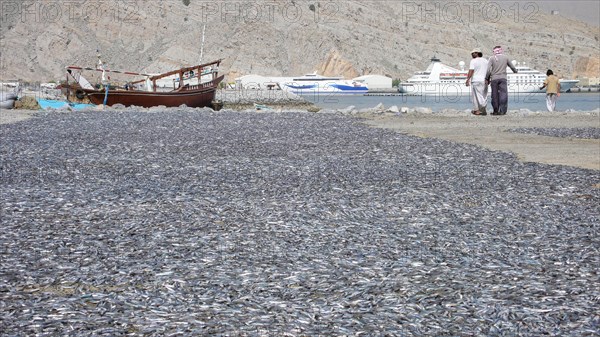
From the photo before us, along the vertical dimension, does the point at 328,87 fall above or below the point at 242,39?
below

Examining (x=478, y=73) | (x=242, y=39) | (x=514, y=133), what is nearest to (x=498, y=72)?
(x=478, y=73)

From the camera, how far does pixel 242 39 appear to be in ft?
402

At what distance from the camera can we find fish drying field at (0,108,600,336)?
429cm

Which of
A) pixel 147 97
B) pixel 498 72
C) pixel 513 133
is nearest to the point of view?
pixel 513 133

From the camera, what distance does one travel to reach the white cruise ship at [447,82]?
4272 inches

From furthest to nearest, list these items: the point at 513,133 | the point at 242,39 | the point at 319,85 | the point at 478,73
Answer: the point at 242,39
the point at 319,85
the point at 478,73
the point at 513,133

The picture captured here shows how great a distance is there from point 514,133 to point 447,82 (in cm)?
9215

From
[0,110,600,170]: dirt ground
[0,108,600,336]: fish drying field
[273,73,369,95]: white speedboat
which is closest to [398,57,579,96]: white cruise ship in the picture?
[273,73,369,95]: white speedboat

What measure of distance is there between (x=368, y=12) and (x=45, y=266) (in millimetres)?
146171

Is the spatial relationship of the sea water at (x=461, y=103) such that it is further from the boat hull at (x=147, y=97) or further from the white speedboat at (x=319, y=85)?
the white speedboat at (x=319, y=85)

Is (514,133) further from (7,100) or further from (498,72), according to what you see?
(7,100)

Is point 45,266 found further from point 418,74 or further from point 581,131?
point 418,74

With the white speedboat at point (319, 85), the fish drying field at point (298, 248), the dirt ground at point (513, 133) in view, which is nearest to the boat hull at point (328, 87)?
the white speedboat at point (319, 85)

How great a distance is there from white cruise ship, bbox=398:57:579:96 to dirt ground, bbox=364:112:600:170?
268 feet
